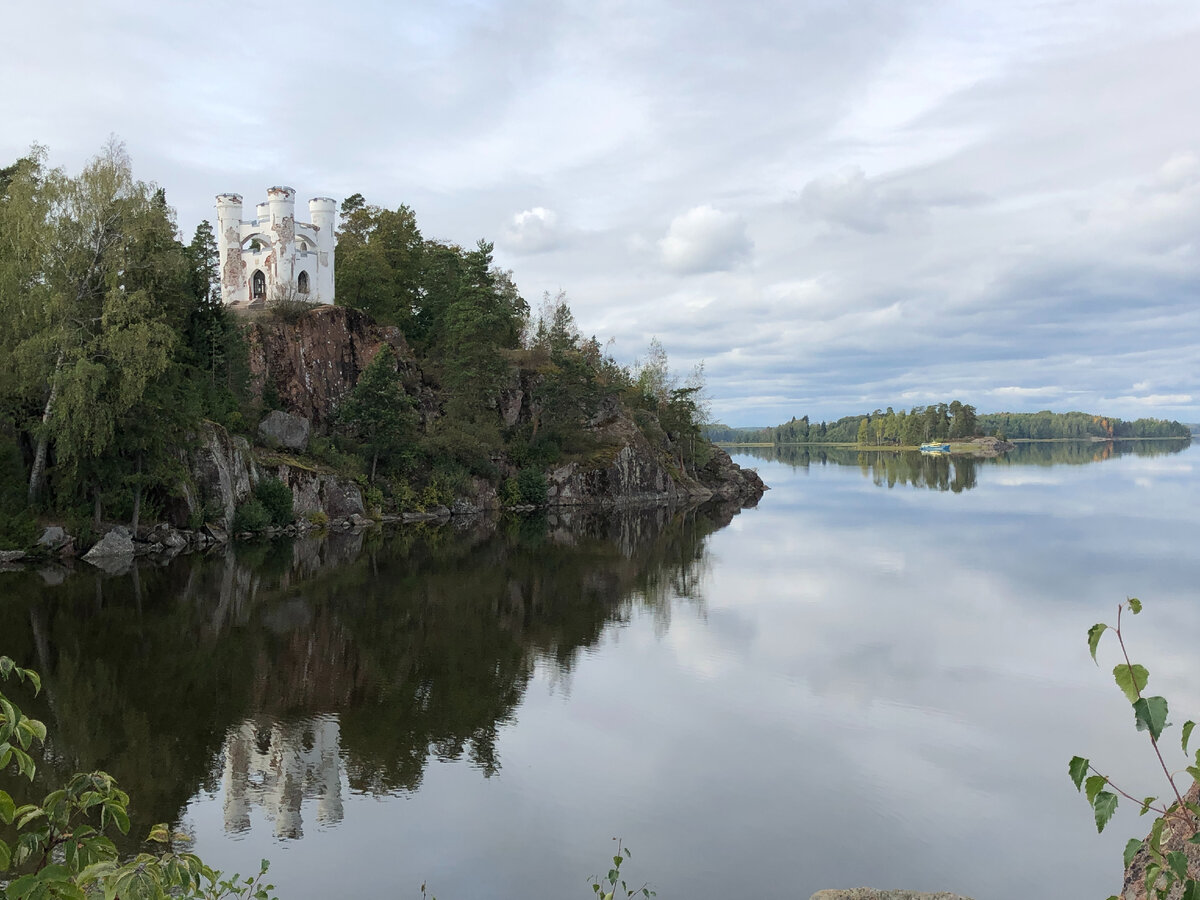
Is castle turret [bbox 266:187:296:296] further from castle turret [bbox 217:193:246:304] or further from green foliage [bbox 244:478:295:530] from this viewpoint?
green foliage [bbox 244:478:295:530]

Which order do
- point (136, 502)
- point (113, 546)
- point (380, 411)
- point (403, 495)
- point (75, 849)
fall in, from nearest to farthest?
point (75, 849) < point (113, 546) < point (136, 502) < point (380, 411) < point (403, 495)

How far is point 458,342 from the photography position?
54.6m

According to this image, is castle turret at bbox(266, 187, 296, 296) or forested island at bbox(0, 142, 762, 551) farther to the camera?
castle turret at bbox(266, 187, 296, 296)

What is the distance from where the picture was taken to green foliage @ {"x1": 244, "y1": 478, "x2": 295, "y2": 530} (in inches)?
1561

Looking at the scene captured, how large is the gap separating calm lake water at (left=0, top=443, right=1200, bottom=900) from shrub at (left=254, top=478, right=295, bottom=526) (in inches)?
320

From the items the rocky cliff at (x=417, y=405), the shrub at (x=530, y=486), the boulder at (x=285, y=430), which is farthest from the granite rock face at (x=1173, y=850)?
the shrub at (x=530, y=486)

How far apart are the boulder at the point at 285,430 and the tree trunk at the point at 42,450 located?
41.3ft

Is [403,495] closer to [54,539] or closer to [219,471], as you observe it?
[219,471]

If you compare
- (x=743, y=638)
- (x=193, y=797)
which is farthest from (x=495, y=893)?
(x=743, y=638)

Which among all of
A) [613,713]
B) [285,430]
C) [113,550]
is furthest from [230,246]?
[613,713]

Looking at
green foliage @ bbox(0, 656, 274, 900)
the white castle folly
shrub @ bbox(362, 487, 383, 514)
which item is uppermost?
the white castle folly

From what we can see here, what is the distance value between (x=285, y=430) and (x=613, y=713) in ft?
112

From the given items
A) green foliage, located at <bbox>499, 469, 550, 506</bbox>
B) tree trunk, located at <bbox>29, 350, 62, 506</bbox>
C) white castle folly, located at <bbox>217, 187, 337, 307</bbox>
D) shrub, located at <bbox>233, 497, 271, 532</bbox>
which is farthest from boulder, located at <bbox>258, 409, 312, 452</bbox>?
green foliage, located at <bbox>499, 469, 550, 506</bbox>

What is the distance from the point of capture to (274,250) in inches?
2003
